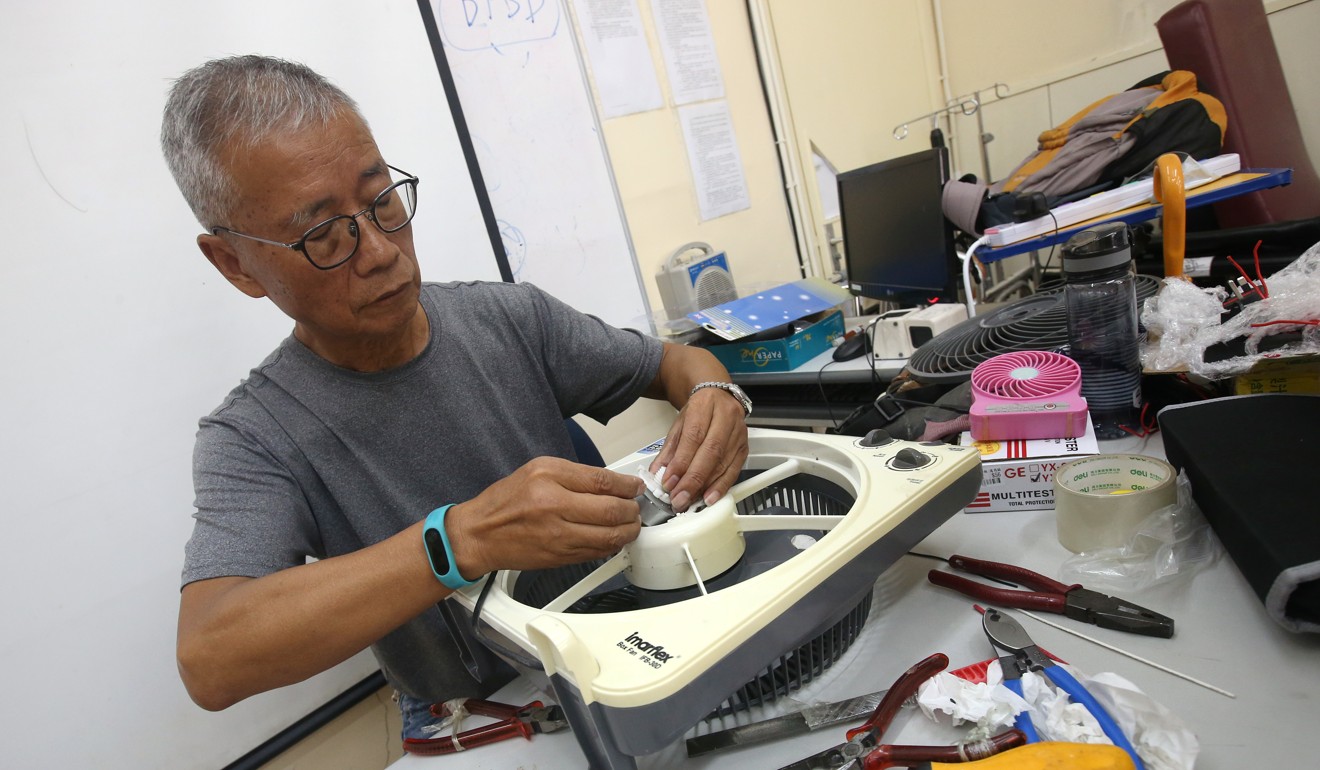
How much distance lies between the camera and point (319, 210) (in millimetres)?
801

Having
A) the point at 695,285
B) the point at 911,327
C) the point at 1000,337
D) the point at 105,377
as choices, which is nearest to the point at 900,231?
the point at 911,327

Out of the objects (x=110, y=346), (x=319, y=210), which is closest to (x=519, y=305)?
(x=319, y=210)

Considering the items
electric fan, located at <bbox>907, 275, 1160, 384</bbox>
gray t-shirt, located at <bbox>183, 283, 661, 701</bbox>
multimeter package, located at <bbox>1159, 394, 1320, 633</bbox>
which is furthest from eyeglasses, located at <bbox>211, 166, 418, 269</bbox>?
multimeter package, located at <bbox>1159, 394, 1320, 633</bbox>

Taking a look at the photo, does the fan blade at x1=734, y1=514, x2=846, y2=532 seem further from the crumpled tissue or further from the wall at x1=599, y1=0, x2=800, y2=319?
the wall at x1=599, y1=0, x2=800, y2=319

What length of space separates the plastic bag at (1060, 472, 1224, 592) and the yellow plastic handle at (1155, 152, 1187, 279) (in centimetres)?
47

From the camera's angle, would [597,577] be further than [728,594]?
Yes

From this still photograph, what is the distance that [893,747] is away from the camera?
0.50 metres

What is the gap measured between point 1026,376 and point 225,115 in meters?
1.03

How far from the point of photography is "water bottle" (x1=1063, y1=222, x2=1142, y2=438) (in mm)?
842

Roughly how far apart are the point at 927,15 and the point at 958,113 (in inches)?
20.4

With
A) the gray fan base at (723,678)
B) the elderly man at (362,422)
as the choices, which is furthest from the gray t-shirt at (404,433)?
the gray fan base at (723,678)

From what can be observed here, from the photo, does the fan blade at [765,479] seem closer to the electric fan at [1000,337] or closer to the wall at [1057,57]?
the electric fan at [1000,337]

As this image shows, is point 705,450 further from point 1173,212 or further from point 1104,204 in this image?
point 1104,204

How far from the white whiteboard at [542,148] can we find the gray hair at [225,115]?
0.96 metres
